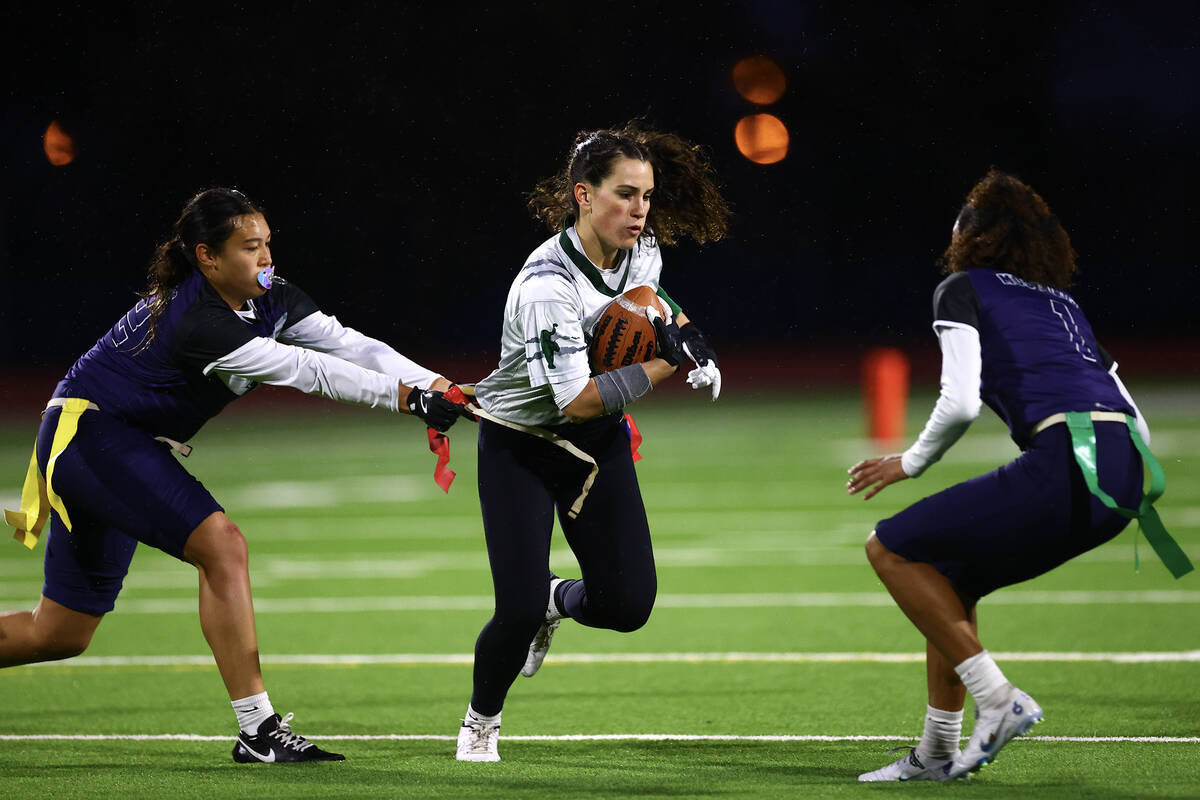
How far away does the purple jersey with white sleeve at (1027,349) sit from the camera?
402 cm

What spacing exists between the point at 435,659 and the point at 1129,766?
3.49 metres

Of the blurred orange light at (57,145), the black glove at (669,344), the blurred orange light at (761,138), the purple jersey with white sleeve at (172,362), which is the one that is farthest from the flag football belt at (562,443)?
the blurred orange light at (761,138)

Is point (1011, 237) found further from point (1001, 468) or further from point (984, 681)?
point (984, 681)

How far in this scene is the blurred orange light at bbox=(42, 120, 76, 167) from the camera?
21.5 metres

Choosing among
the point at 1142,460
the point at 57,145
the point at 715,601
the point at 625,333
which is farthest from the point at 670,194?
the point at 57,145

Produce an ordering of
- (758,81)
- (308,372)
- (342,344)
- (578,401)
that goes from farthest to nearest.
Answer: (758,81) → (342,344) → (308,372) → (578,401)

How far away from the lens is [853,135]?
26.9 m

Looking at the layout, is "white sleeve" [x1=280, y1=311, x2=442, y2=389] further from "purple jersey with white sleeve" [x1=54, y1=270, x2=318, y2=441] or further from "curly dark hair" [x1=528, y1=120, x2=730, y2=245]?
"curly dark hair" [x1=528, y1=120, x2=730, y2=245]

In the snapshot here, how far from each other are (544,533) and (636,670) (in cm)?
223

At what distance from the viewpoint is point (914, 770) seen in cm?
427

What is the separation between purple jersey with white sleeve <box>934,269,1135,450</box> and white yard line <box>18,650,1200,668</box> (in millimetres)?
2838

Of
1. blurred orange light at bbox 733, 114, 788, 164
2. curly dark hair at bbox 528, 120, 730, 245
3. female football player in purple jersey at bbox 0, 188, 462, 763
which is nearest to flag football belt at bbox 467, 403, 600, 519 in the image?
female football player in purple jersey at bbox 0, 188, 462, 763

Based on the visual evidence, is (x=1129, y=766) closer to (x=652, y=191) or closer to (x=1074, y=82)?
(x=652, y=191)

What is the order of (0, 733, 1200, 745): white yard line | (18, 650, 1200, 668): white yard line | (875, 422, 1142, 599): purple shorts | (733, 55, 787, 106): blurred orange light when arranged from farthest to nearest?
1. (733, 55, 787, 106): blurred orange light
2. (18, 650, 1200, 668): white yard line
3. (0, 733, 1200, 745): white yard line
4. (875, 422, 1142, 599): purple shorts
